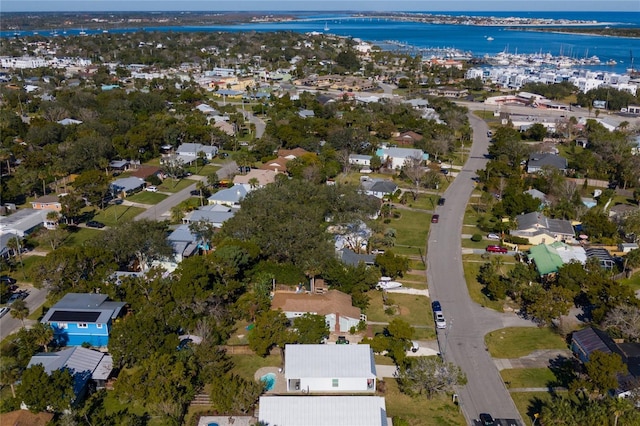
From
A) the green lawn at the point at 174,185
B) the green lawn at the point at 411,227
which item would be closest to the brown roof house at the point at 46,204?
the green lawn at the point at 174,185

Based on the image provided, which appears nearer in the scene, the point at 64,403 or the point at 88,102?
the point at 64,403

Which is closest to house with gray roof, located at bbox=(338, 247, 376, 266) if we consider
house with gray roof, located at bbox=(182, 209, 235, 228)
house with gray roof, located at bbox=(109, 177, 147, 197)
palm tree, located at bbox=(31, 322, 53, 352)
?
house with gray roof, located at bbox=(182, 209, 235, 228)

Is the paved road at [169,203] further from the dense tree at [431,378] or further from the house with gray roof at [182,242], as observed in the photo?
the dense tree at [431,378]

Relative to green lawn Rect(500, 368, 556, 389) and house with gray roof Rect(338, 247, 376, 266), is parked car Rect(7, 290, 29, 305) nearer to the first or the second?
house with gray roof Rect(338, 247, 376, 266)

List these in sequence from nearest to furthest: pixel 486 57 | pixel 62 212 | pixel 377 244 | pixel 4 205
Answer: pixel 377 244 < pixel 62 212 < pixel 4 205 < pixel 486 57

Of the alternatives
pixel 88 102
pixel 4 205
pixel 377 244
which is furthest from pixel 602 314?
pixel 88 102

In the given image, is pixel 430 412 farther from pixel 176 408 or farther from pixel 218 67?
pixel 218 67
